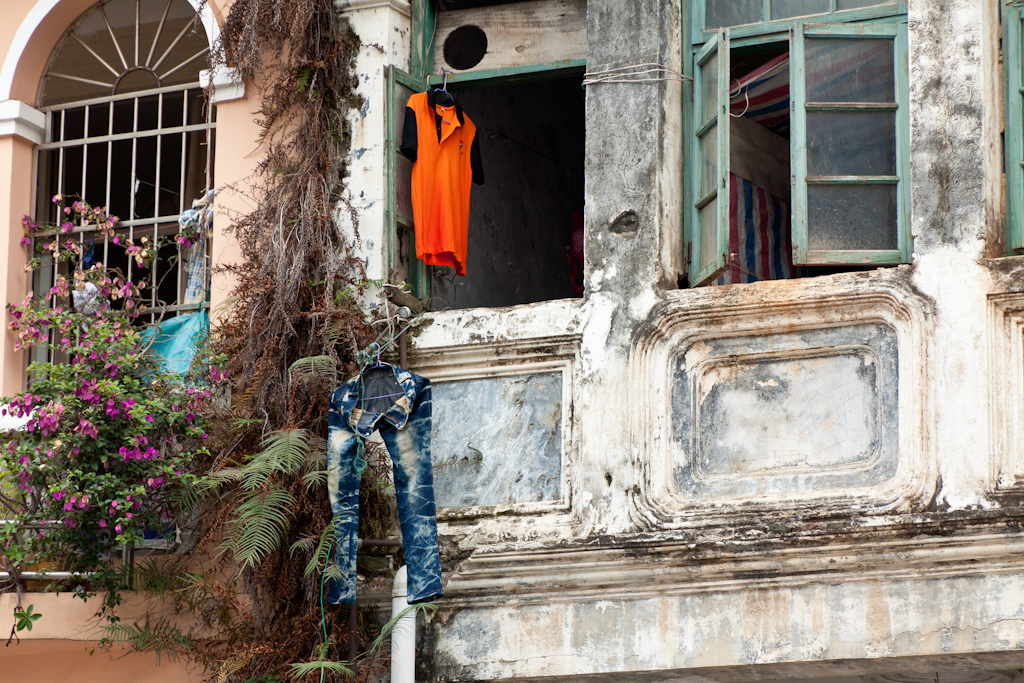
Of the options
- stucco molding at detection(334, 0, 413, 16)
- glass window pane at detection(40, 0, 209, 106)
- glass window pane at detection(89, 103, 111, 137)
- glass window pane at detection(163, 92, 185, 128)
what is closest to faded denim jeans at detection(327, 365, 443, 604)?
stucco molding at detection(334, 0, 413, 16)

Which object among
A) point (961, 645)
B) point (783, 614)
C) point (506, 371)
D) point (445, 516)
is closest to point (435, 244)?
point (506, 371)

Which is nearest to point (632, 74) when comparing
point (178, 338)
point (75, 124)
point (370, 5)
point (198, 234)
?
point (370, 5)

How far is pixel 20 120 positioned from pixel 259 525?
10.3 ft

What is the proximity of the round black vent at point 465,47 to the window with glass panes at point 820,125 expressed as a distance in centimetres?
125

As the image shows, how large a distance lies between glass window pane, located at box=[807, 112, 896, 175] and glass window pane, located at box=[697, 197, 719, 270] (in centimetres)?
50

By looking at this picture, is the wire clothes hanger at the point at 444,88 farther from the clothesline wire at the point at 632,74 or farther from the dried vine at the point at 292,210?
the clothesline wire at the point at 632,74

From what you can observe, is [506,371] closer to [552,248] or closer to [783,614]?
[783,614]

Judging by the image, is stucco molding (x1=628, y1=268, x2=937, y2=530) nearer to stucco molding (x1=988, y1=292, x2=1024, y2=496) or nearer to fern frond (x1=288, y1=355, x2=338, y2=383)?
stucco molding (x1=988, y1=292, x2=1024, y2=496)

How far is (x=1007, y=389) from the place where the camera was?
602 centimetres

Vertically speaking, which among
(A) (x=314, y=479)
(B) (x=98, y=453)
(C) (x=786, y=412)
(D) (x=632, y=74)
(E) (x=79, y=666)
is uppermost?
(D) (x=632, y=74)

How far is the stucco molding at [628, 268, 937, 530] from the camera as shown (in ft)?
20.0

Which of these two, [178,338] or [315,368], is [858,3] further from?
[178,338]

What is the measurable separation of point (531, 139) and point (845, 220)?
373cm

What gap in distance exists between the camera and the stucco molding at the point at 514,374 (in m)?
6.66
